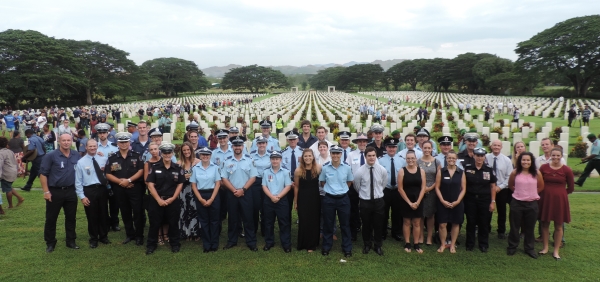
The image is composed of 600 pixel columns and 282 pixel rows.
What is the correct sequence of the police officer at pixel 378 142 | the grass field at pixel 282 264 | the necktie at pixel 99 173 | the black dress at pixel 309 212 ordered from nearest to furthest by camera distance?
the grass field at pixel 282 264
the black dress at pixel 309 212
the necktie at pixel 99 173
the police officer at pixel 378 142

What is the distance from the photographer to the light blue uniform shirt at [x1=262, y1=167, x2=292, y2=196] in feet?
17.9

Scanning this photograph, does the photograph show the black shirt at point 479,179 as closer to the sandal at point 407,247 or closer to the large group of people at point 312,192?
the large group of people at point 312,192

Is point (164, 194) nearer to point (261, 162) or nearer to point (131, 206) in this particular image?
point (131, 206)

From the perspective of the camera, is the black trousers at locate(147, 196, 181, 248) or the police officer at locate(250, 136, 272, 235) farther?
the police officer at locate(250, 136, 272, 235)

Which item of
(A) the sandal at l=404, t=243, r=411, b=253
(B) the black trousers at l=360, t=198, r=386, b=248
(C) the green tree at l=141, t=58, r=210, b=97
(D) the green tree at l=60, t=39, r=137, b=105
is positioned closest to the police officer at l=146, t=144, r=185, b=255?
(B) the black trousers at l=360, t=198, r=386, b=248

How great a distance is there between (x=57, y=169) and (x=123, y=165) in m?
0.87

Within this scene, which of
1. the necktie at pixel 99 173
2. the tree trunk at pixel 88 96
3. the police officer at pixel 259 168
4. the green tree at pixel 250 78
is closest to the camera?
the necktie at pixel 99 173

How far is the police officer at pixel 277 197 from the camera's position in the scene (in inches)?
214

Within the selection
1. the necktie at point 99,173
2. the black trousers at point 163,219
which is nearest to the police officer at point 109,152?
the necktie at point 99,173

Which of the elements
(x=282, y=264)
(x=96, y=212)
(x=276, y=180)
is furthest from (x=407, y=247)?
(x=96, y=212)

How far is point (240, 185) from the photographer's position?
219 inches

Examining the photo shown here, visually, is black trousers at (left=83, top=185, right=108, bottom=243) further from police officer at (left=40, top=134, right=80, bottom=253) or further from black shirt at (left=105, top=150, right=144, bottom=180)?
black shirt at (left=105, top=150, right=144, bottom=180)

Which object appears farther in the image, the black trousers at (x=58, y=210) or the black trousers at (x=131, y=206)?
the black trousers at (x=131, y=206)

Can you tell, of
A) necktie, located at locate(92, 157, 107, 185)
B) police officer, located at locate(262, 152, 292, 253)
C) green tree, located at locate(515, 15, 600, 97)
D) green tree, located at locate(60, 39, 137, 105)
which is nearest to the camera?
police officer, located at locate(262, 152, 292, 253)
